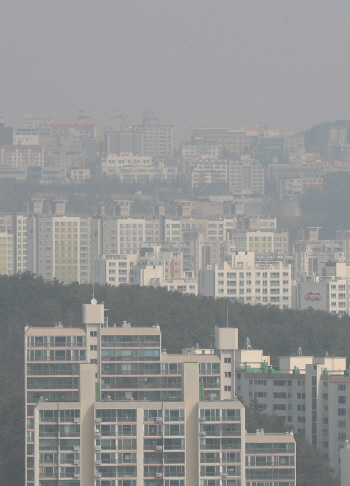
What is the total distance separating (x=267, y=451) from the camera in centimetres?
3688

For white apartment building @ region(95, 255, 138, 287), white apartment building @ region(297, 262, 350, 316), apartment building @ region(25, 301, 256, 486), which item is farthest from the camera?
white apartment building @ region(95, 255, 138, 287)

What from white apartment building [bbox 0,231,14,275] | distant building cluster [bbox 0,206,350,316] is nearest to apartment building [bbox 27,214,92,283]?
distant building cluster [bbox 0,206,350,316]

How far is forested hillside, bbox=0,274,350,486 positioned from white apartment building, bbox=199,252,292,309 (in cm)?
1539

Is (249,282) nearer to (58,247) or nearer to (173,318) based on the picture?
(173,318)

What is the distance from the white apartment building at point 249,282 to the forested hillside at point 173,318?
50.5 feet

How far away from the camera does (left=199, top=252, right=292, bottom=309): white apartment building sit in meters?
94.8

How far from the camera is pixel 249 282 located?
95125 millimetres

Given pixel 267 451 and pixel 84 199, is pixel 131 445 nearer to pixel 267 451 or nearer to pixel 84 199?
pixel 267 451

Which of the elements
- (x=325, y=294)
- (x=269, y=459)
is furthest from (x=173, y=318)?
(x=269, y=459)

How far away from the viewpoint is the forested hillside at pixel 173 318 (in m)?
69.0

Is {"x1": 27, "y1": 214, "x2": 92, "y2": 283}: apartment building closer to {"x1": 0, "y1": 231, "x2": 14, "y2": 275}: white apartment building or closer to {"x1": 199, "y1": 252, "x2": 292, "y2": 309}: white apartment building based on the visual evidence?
{"x1": 0, "y1": 231, "x2": 14, "y2": 275}: white apartment building

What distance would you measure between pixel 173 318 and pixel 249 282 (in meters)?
22.0

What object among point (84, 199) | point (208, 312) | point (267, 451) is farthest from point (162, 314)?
point (84, 199)

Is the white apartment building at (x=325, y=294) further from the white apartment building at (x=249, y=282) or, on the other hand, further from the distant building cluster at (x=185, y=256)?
the white apartment building at (x=249, y=282)
